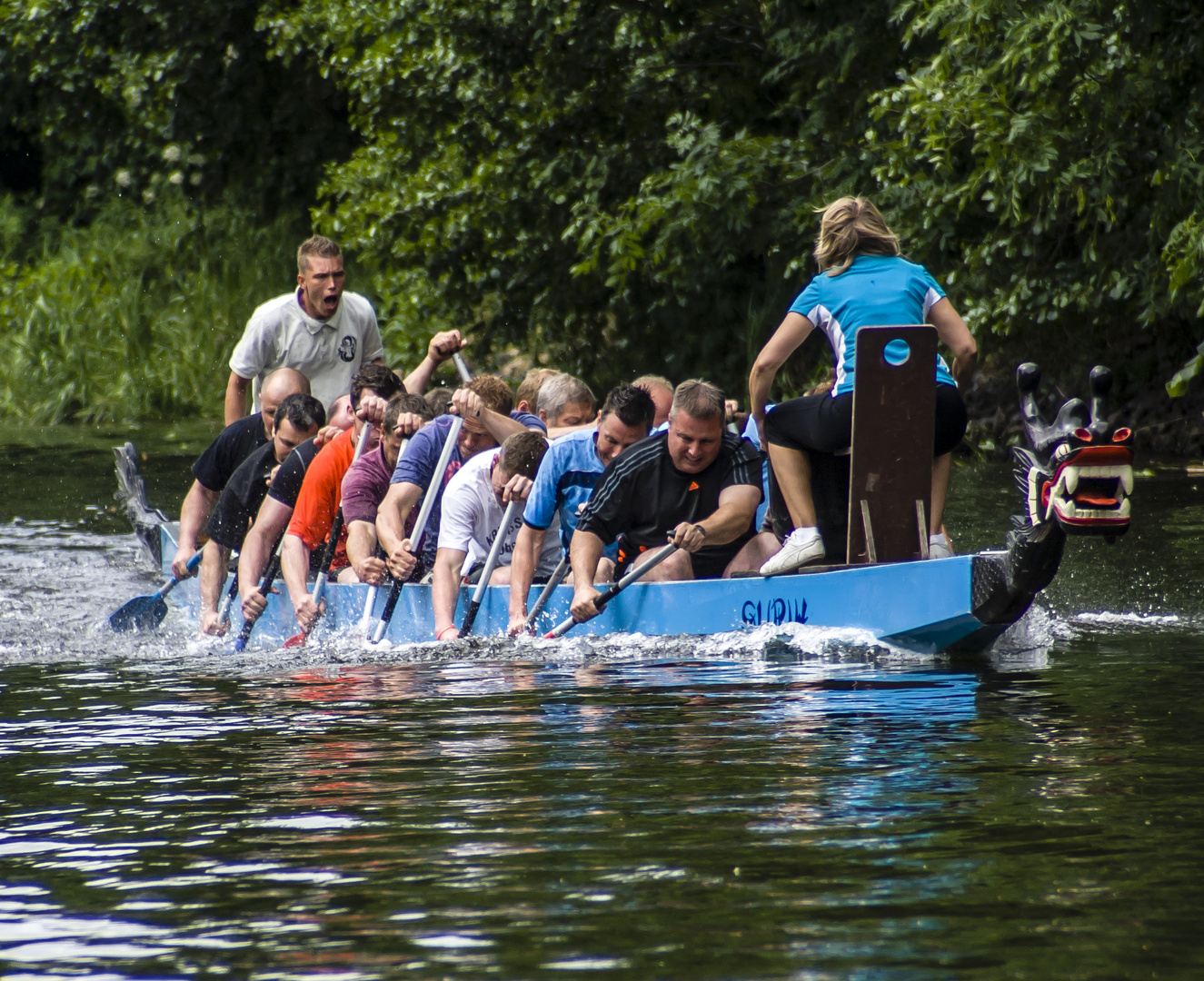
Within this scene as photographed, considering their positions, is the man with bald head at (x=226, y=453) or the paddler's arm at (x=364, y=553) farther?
the man with bald head at (x=226, y=453)

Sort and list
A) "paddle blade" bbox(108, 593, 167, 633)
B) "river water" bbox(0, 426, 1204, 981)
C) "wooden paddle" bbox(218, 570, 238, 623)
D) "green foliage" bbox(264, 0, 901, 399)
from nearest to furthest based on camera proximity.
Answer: "river water" bbox(0, 426, 1204, 981) → "wooden paddle" bbox(218, 570, 238, 623) → "paddle blade" bbox(108, 593, 167, 633) → "green foliage" bbox(264, 0, 901, 399)

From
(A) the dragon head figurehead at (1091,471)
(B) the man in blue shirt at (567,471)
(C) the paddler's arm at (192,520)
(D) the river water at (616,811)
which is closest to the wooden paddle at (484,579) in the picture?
(D) the river water at (616,811)

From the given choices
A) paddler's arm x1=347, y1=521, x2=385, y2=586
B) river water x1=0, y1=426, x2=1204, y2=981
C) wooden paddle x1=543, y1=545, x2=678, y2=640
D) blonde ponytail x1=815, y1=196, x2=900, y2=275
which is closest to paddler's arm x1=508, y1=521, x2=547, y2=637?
river water x1=0, y1=426, x2=1204, y2=981

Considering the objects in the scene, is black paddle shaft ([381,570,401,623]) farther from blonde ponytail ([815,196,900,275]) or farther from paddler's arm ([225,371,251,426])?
blonde ponytail ([815,196,900,275])

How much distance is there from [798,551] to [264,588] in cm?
288

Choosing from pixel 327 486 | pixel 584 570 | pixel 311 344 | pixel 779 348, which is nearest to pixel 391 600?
pixel 327 486

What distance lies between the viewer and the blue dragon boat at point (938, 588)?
5676mm

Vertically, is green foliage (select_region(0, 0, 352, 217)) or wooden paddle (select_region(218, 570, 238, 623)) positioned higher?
green foliage (select_region(0, 0, 352, 217))

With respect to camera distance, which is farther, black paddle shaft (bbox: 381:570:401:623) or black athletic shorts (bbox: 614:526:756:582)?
black paddle shaft (bbox: 381:570:401:623)

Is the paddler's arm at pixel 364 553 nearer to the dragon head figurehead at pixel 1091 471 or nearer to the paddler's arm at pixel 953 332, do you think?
the paddler's arm at pixel 953 332

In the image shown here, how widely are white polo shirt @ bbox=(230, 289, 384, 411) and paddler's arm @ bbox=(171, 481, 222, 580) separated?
492mm

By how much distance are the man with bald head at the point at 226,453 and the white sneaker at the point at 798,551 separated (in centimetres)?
287

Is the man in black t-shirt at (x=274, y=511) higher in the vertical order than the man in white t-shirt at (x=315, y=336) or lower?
lower

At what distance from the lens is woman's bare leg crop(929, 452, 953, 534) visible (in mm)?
6785
